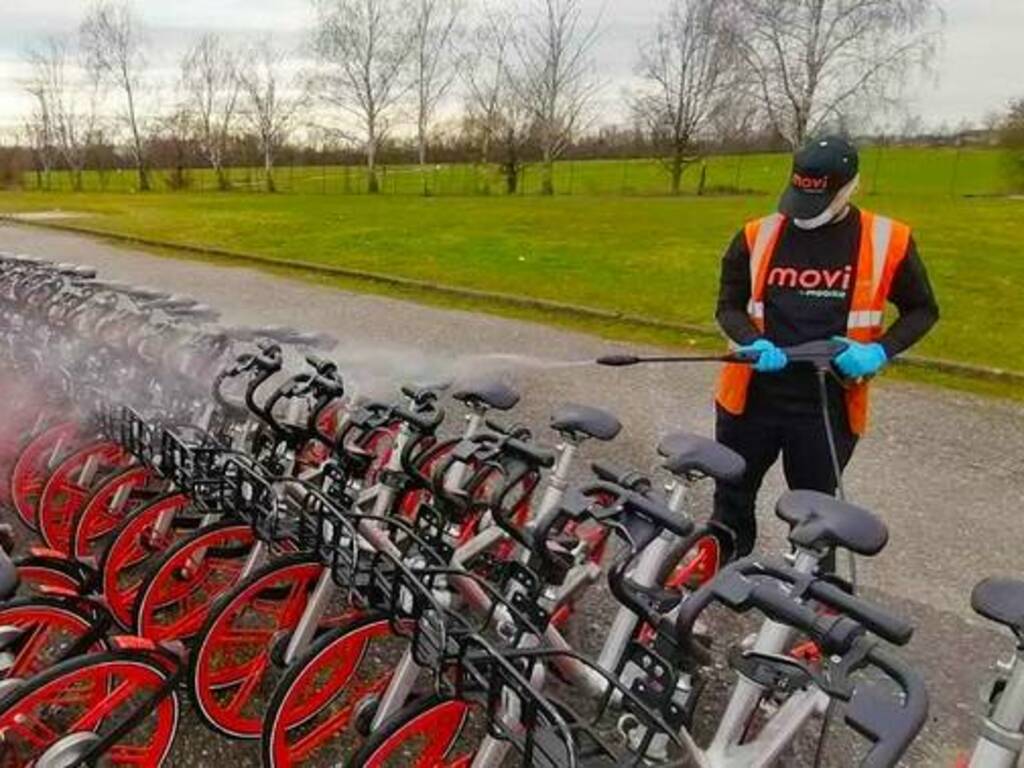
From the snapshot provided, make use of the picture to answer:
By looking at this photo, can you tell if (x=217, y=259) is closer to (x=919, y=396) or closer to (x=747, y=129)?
(x=919, y=396)

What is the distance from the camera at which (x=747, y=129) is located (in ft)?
125

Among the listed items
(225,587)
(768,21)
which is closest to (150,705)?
(225,587)

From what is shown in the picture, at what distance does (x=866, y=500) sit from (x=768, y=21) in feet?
110

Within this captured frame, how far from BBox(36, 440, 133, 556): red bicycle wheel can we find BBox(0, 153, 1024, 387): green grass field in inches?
239

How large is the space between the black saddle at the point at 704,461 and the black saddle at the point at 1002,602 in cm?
100

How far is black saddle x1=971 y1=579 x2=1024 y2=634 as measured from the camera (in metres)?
1.71

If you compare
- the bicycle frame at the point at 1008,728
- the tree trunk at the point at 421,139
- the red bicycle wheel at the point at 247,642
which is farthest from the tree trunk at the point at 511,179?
the bicycle frame at the point at 1008,728

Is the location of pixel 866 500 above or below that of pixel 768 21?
below

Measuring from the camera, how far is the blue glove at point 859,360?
2.97 m

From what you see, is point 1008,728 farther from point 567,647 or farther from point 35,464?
point 35,464

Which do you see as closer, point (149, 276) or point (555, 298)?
point (555, 298)

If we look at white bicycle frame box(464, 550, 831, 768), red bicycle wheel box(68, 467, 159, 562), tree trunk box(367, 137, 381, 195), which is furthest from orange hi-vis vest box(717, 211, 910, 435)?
tree trunk box(367, 137, 381, 195)

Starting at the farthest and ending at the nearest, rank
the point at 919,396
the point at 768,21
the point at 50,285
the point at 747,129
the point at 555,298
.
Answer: the point at 747,129
the point at 768,21
the point at 555,298
the point at 919,396
the point at 50,285

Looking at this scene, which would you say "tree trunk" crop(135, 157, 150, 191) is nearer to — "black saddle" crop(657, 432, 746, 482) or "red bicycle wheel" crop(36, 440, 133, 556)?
"red bicycle wheel" crop(36, 440, 133, 556)
